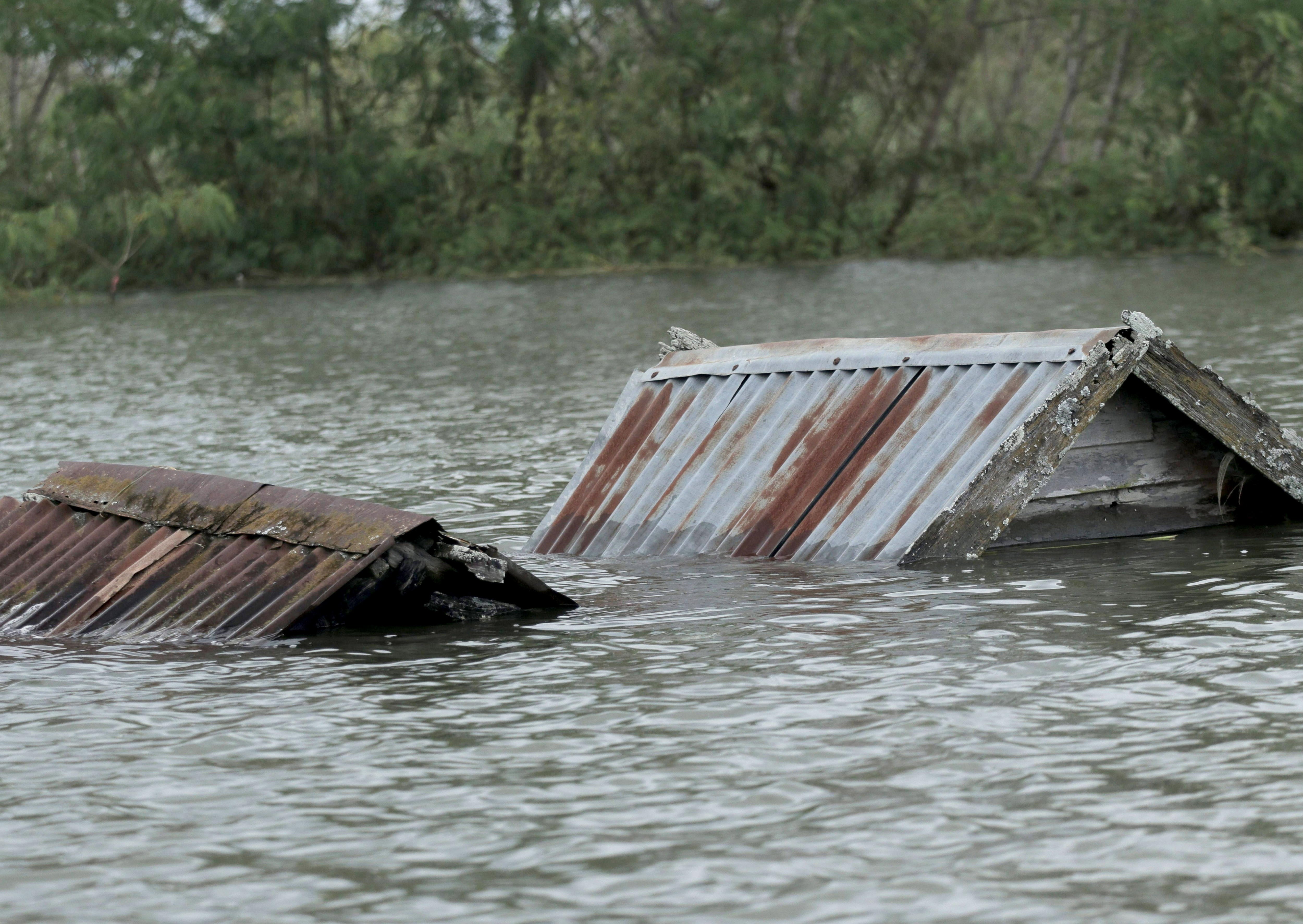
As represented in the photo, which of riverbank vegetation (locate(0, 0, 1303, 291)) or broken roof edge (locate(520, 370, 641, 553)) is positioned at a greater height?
riverbank vegetation (locate(0, 0, 1303, 291))

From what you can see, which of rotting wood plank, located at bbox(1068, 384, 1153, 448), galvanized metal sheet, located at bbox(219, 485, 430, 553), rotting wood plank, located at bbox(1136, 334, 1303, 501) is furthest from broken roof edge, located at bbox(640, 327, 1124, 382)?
galvanized metal sheet, located at bbox(219, 485, 430, 553)

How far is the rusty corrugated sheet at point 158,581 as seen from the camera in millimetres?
8875

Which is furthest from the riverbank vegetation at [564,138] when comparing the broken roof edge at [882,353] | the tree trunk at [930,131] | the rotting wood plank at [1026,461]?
the rotting wood plank at [1026,461]

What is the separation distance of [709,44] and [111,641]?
42965 millimetres

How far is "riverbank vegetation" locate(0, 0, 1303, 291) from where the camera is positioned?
47.4 meters

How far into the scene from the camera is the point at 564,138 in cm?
5150

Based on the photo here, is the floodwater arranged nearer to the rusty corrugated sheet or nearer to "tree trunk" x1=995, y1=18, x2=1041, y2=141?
the rusty corrugated sheet

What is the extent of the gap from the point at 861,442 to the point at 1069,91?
42.2 meters

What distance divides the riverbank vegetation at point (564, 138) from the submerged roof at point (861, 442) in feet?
114

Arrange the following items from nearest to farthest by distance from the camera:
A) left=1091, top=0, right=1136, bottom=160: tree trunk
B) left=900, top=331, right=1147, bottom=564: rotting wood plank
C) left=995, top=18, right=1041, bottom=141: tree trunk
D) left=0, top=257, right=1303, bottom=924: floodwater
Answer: left=0, top=257, right=1303, bottom=924: floodwater < left=900, top=331, right=1147, bottom=564: rotting wood plank < left=1091, top=0, right=1136, bottom=160: tree trunk < left=995, top=18, right=1041, bottom=141: tree trunk

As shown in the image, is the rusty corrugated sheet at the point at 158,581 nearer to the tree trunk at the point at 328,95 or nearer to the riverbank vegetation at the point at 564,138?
the riverbank vegetation at the point at 564,138

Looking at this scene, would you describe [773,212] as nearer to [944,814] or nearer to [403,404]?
[403,404]

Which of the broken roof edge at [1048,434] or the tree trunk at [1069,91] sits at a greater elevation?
the tree trunk at [1069,91]

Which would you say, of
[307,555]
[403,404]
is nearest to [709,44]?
[403,404]
